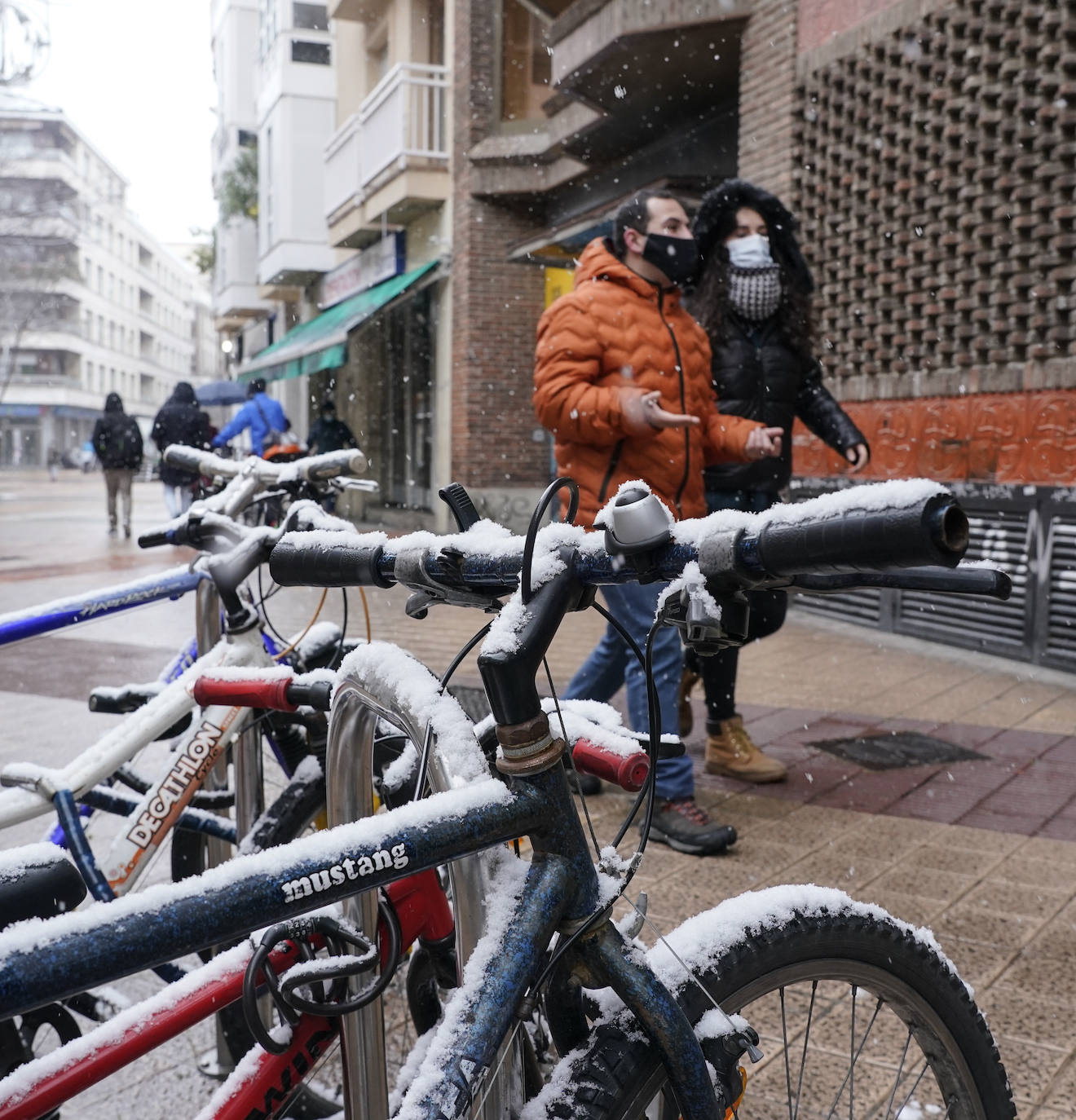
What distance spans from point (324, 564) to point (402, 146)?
52.1ft

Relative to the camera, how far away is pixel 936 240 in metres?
7.32

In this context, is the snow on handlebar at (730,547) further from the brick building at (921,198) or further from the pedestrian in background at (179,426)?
the pedestrian in background at (179,426)

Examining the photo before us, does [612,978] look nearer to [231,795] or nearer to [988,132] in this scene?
[231,795]

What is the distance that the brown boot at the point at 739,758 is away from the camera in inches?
170

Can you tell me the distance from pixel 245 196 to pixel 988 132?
999 inches

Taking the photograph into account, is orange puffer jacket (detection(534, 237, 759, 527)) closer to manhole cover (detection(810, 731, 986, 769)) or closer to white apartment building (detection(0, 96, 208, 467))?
manhole cover (detection(810, 731, 986, 769))

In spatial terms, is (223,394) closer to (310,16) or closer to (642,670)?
(310,16)

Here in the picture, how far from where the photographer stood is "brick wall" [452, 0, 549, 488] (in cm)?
1488

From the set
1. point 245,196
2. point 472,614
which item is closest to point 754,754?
point 472,614

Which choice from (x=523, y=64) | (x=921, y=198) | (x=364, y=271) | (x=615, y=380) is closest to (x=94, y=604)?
(x=615, y=380)

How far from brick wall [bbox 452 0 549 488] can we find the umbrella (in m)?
12.5

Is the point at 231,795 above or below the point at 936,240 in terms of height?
below

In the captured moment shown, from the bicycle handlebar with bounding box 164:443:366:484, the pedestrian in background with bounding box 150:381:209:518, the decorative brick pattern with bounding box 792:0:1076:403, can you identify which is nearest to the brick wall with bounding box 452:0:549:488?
the pedestrian in background with bounding box 150:381:209:518

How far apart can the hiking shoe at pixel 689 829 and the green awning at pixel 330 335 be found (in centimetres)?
1340
